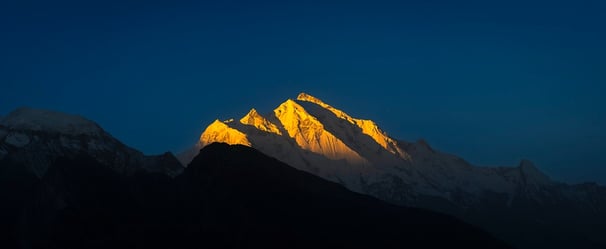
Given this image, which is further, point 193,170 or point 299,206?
point 193,170

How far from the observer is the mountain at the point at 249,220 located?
521ft

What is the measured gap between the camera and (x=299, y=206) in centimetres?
17462

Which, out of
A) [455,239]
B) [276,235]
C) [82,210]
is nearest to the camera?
[276,235]

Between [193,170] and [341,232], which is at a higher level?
[193,170]

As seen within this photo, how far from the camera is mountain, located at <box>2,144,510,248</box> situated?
159 meters

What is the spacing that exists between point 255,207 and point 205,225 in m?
10.2

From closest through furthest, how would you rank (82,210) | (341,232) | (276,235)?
(276,235) < (341,232) < (82,210)

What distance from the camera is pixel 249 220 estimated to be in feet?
536

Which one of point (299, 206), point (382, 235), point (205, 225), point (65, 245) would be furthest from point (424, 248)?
point (65, 245)

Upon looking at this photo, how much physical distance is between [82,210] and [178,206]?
26.3 m

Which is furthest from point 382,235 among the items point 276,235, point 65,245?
point 65,245

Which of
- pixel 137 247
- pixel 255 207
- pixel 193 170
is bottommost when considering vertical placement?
pixel 137 247

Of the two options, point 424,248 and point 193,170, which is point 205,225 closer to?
point 193,170

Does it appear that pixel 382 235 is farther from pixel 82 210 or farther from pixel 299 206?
pixel 82 210
